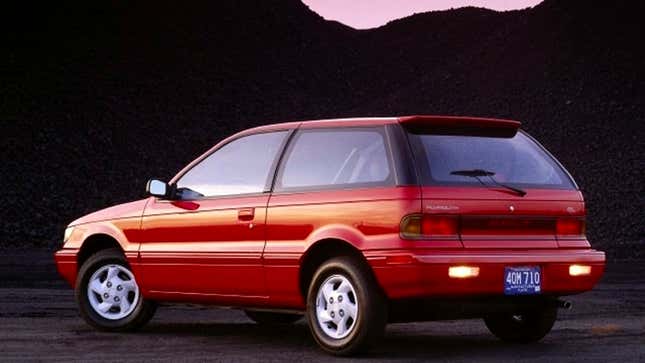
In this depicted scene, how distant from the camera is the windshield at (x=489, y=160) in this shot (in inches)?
305

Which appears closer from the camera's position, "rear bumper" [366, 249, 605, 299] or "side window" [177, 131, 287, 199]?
"rear bumper" [366, 249, 605, 299]

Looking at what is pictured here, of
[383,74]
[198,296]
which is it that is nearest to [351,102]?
[383,74]

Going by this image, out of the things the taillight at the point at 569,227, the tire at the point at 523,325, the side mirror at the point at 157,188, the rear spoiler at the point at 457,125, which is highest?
the rear spoiler at the point at 457,125

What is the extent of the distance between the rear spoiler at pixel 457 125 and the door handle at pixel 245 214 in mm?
1364

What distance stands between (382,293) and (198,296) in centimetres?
194

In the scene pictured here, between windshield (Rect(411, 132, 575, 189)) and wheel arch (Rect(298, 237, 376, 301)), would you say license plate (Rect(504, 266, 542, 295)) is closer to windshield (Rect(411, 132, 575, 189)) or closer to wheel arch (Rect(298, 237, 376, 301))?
windshield (Rect(411, 132, 575, 189))

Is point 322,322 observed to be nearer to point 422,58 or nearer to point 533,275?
point 533,275

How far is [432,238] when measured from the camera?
7422mm

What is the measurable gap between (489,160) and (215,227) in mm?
2188

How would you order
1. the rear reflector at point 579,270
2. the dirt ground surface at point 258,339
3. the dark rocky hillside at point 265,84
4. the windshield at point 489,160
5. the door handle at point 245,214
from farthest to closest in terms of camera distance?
the dark rocky hillside at point 265,84
the door handle at point 245,214
the rear reflector at point 579,270
the dirt ground surface at point 258,339
the windshield at point 489,160

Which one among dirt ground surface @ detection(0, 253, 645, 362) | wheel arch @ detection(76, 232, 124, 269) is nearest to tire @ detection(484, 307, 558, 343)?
dirt ground surface @ detection(0, 253, 645, 362)

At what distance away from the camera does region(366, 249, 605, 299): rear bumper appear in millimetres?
7293

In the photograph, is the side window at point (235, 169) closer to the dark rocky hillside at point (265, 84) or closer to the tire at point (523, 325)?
the tire at point (523, 325)

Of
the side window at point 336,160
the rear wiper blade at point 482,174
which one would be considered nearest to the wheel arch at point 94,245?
the side window at point 336,160
